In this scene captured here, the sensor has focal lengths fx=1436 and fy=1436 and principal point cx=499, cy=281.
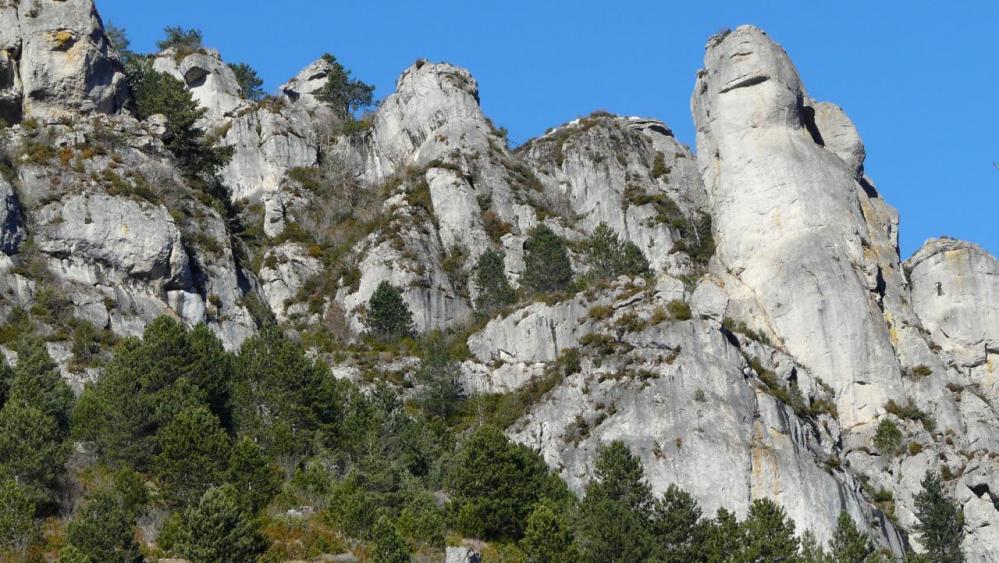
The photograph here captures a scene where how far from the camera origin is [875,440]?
8194 cm

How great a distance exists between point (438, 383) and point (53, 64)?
36.8 meters

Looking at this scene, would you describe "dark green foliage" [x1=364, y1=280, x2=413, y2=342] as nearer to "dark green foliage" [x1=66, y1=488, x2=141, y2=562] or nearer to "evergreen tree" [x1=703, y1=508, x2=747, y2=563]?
"evergreen tree" [x1=703, y1=508, x2=747, y2=563]

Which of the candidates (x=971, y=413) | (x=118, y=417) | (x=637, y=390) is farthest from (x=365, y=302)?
(x=971, y=413)

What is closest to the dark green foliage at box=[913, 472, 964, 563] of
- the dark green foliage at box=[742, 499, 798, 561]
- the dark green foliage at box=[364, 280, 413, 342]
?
the dark green foliage at box=[742, 499, 798, 561]

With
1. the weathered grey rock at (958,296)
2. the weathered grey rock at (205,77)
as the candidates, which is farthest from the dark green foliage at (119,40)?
the weathered grey rock at (958,296)

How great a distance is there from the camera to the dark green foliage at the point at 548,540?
56188 millimetres

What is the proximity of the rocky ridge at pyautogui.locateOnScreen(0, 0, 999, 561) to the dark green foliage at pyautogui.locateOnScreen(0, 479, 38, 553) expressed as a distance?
1034 inches

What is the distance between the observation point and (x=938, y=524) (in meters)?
75.4

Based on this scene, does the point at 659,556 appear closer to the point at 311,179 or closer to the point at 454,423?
the point at 454,423

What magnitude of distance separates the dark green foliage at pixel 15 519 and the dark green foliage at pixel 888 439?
1880 inches

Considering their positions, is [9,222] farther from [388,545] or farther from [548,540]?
[548,540]

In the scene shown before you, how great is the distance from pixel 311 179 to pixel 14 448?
55423 mm

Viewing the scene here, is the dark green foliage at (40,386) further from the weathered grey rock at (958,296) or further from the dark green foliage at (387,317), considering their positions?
the weathered grey rock at (958,296)

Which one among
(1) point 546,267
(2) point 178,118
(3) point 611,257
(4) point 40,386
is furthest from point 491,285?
(4) point 40,386
